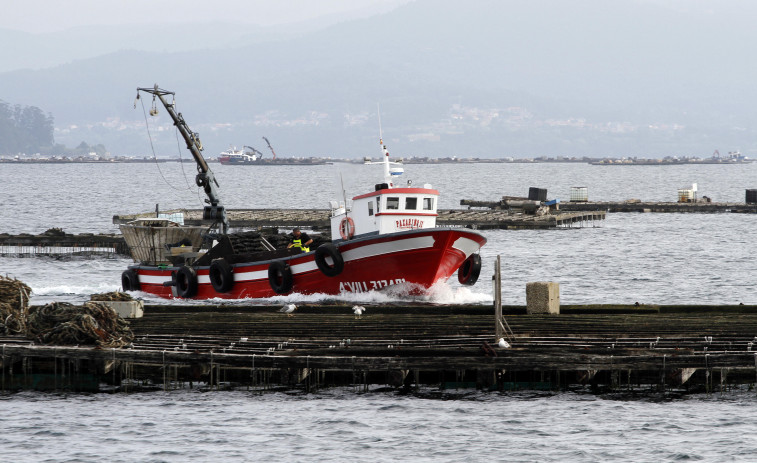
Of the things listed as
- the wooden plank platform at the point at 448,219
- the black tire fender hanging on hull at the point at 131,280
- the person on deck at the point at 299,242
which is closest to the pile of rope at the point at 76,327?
the person on deck at the point at 299,242

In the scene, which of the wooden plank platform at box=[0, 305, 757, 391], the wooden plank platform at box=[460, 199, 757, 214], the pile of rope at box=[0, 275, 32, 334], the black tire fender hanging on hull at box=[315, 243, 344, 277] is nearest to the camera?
the wooden plank platform at box=[0, 305, 757, 391]

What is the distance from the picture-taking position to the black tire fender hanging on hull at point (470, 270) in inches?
1612

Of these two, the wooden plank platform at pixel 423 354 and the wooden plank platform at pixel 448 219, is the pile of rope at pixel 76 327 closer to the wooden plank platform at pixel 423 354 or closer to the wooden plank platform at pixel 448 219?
the wooden plank platform at pixel 423 354

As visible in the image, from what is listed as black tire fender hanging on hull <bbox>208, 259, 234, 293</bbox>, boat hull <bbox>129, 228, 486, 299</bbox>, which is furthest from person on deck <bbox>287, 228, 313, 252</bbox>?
black tire fender hanging on hull <bbox>208, 259, 234, 293</bbox>

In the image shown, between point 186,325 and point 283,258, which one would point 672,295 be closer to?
point 283,258

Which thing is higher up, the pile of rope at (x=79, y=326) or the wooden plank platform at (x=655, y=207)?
the wooden plank platform at (x=655, y=207)

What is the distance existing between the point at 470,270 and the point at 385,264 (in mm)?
3928

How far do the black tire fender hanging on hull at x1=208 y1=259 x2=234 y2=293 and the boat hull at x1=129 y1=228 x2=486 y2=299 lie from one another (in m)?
0.80

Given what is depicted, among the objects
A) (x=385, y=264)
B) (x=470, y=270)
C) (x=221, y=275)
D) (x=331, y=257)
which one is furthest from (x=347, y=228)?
(x=221, y=275)

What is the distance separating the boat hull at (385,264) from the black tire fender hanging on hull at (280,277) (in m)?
0.17

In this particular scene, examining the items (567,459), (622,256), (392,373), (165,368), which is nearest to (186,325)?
(165,368)

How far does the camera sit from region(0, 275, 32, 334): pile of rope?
30.6 m

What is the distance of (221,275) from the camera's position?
140 ft

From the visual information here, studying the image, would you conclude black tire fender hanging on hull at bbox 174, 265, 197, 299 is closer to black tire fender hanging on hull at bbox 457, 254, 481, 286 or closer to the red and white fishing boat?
the red and white fishing boat
